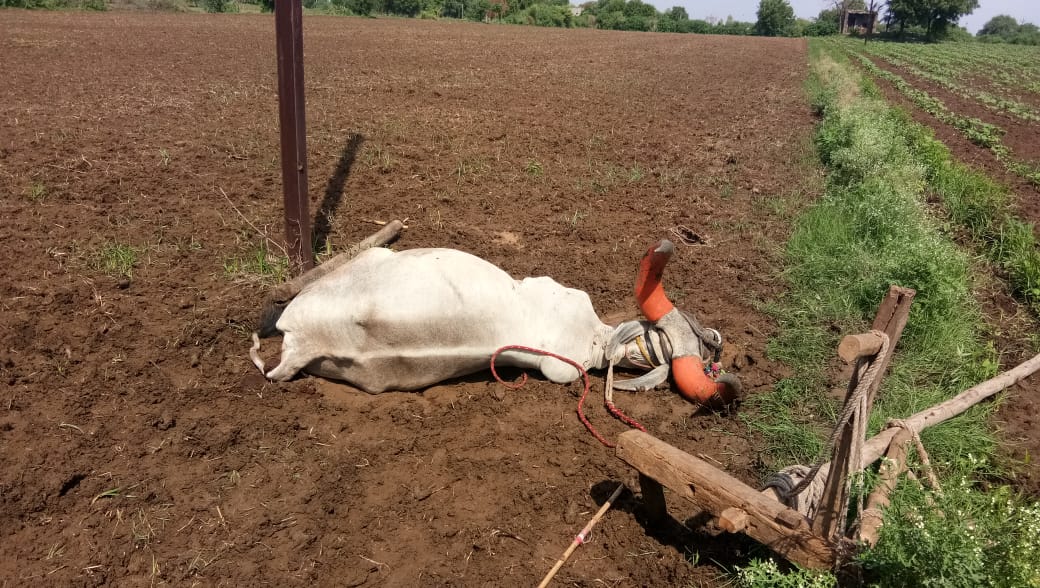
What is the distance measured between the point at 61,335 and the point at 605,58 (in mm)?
24146

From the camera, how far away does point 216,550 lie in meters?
2.70

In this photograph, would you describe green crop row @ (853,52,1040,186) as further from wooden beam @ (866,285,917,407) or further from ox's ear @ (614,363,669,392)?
wooden beam @ (866,285,917,407)

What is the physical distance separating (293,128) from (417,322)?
1.81m

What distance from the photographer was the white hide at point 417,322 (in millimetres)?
3504

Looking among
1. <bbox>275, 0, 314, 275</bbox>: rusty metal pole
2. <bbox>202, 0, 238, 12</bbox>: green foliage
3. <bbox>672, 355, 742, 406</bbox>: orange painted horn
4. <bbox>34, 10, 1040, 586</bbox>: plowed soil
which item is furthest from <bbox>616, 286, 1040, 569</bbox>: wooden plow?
<bbox>202, 0, 238, 12</bbox>: green foliage

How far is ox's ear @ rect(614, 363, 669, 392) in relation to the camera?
3.91m

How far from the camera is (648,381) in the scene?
3920mm

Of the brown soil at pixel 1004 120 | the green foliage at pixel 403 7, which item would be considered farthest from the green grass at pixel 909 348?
the green foliage at pixel 403 7

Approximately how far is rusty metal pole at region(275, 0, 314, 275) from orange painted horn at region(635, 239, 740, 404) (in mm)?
2366

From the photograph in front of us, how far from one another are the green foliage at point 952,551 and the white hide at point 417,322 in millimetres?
1968

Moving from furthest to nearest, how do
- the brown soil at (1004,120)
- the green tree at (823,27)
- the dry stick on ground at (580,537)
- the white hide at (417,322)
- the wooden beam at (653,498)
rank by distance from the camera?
the green tree at (823,27) < the brown soil at (1004,120) < the white hide at (417,322) < the wooden beam at (653,498) < the dry stick on ground at (580,537)

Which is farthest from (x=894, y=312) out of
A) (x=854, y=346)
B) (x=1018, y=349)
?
(x=1018, y=349)

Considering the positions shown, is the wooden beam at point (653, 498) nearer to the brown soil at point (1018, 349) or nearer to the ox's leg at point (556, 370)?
the ox's leg at point (556, 370)

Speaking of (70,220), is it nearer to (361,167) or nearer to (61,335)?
(61,335)
